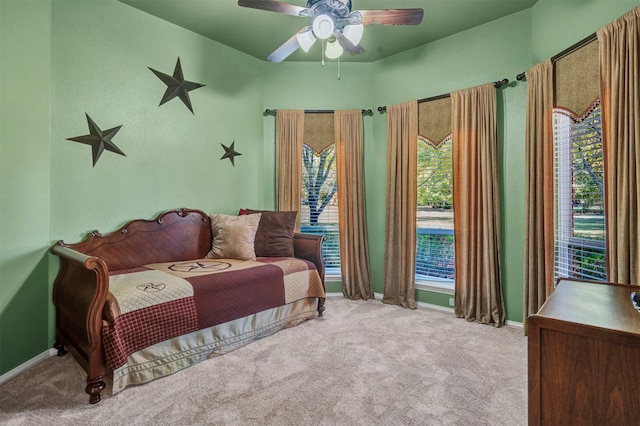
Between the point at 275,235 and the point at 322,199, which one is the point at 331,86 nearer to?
the point at 322,199

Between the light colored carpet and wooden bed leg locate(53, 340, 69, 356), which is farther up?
wooden bed leg locate(53, 340, 69, 356)

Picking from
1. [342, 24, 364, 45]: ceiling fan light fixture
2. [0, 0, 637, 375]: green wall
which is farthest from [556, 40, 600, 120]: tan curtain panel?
[342, 24, 364, 45]: ceiling fan light fixture

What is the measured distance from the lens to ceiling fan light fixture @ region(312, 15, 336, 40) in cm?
208

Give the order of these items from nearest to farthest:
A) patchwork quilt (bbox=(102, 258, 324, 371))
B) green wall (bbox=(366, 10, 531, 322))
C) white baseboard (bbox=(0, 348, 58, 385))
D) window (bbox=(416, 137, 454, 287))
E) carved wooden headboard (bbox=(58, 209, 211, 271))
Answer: patchwork quilt (bbox=(102, 258, 324, 371))
white baseboard (bbox=(0, 348, 58, 385))
carved wooden headboard (bbox=(58, 209, 211, 271))
green wall (bbox=(366, 10, 531, 322))
window (bbox=(416, 137, 454, 287))

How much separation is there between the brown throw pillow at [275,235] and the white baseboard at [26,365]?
1.75 m

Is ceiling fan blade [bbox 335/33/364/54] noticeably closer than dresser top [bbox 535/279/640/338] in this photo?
No

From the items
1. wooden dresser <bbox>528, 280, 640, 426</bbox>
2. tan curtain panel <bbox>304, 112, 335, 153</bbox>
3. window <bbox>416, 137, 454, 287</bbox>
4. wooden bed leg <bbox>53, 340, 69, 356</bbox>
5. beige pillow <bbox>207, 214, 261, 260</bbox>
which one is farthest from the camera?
tan curtain panel <bbox>304, 112, 335, 153</bbox>

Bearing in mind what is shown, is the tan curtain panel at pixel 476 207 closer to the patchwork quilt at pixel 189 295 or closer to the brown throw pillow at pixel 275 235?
the patchwork quilt at pixel 189 295

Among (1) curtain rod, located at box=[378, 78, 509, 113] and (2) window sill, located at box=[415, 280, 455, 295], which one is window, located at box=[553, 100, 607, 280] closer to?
(1) curtain rod, located at box=[378, 78, 509, 113]

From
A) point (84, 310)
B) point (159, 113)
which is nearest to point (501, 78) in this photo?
point (159, 113)

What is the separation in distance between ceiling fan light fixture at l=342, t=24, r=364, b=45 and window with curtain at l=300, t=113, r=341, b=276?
152 centimetres

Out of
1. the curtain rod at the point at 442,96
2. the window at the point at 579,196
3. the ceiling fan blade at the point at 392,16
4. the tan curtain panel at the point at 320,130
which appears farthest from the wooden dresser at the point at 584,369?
the tan curtain panel at the point at 320,130

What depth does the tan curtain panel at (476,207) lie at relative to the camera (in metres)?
2.97

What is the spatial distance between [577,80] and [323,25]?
1.83 m
